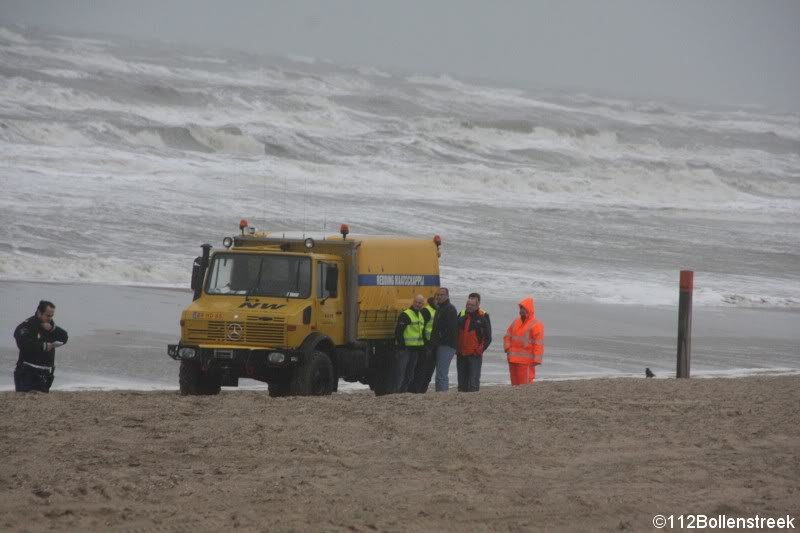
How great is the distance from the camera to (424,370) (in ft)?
48.9

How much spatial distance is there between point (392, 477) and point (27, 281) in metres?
16.1

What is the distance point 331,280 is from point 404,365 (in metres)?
1.50

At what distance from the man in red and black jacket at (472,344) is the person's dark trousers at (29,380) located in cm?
452

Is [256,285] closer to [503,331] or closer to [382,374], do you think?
[382,374]

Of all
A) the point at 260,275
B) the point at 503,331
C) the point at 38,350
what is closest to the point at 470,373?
the point at 260,275

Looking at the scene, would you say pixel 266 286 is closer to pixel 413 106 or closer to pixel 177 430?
pixel 177 430

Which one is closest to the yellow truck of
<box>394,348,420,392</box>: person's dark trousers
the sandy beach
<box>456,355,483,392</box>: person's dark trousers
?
<box>394,348,420,392</box>: person's dark trousers

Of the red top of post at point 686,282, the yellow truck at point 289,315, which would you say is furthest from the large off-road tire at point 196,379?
the red top of post at point 686,282

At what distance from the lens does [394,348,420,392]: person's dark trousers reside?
14.6 metres

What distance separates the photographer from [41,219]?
30844mm

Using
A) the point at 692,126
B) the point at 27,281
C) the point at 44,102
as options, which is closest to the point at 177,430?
the point at 27,281

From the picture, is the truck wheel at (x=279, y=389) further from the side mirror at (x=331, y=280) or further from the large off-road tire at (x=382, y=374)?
the large off-road tire at (x=382, y=374)

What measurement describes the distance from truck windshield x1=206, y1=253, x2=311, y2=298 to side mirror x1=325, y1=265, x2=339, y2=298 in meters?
0.29

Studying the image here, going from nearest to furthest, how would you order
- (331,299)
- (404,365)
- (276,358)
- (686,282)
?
(276,358) < (331,299) < (404,365) < (686,282)
